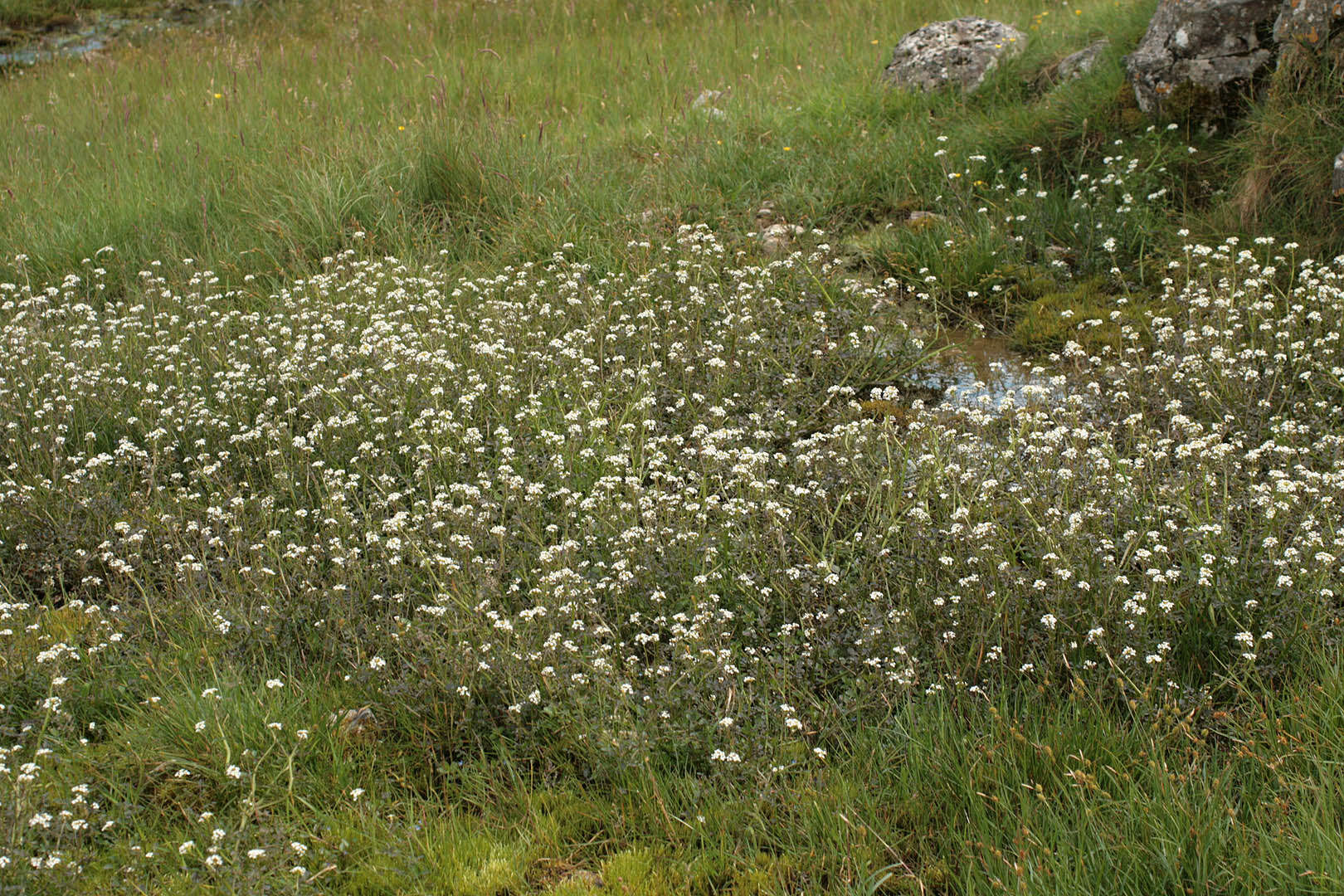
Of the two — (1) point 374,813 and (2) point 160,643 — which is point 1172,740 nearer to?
(1) point 374,813

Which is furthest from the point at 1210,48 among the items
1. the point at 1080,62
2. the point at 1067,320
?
the point at 1067,320

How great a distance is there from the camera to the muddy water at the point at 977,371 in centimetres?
582

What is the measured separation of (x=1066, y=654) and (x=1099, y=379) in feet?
8.13

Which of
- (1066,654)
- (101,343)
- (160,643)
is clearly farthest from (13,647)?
(1066,654)

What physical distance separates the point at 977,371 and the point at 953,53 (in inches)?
150

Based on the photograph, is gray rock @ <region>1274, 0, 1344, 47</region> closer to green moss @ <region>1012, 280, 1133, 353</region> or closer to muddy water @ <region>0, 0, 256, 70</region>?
green moss @ <region>1012, 280, 1133, 353</region>

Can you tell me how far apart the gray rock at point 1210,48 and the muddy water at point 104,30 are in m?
13.6

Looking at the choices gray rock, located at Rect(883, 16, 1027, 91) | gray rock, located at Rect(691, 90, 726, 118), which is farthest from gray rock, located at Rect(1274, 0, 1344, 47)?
gray rock, located at Rect(691, 90, 726, 118)

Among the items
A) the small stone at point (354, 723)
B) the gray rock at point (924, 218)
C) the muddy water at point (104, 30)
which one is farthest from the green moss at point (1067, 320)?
the muddy water at point (104, 30)

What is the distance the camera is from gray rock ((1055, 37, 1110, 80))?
8156mm

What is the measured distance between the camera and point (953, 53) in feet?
28.7

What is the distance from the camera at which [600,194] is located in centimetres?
754

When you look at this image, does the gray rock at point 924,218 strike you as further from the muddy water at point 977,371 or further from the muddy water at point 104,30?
the muddy water at point 104,30

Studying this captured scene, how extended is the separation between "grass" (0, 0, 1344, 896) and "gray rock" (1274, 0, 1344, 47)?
0.54ft
